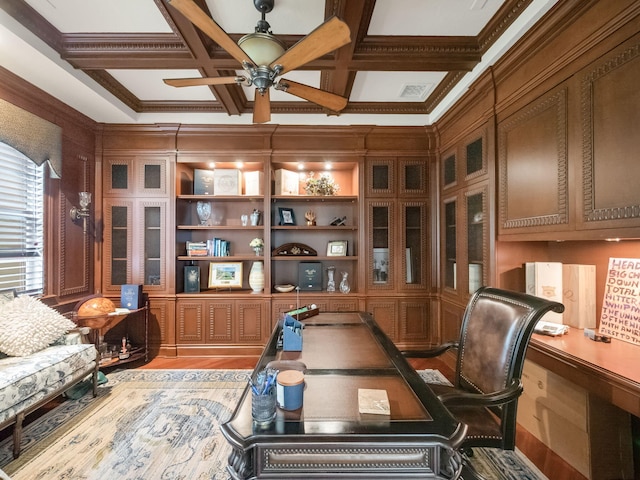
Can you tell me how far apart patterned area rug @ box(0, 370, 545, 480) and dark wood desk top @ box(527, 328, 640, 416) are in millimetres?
698

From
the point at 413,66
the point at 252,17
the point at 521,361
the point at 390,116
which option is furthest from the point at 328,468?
the point at 390,116

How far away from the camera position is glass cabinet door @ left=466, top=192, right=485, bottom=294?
9.27 ft

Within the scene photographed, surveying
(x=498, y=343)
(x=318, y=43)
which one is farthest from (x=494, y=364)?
(x=318, y=43)

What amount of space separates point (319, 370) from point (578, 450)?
1.76m

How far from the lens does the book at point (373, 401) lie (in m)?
1.12

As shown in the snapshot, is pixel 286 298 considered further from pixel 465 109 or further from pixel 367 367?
pixel 465 109

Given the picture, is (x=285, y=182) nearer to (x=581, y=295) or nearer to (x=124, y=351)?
(x=124, y=351)

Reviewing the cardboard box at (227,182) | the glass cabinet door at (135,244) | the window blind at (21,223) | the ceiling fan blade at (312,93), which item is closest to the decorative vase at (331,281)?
the cardboard box at (227,182)

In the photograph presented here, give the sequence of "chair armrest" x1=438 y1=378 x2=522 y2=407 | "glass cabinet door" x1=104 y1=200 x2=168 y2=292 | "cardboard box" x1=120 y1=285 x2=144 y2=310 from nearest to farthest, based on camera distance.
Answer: "chair armrest" x1=438 y1=378 x2=522 y2=407, "cardboard box" x1=120 y1=285 x2=144 y2=310, "glass cabinet door" x1=104 y1=200 x2=168 y2=292

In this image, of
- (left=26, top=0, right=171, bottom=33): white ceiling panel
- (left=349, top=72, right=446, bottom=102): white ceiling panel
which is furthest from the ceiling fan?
(left=349, top=72, right=446, bottom=102): white ceiling panel

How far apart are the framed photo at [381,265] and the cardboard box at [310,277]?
28.0 inches

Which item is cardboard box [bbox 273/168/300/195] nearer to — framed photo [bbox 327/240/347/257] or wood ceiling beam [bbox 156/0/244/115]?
framed photo [bbox 327/240/347/257]

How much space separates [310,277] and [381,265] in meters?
0.93

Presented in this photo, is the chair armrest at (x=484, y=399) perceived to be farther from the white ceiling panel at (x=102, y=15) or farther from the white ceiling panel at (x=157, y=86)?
the white ceiling panel at (x=157, y=86)
